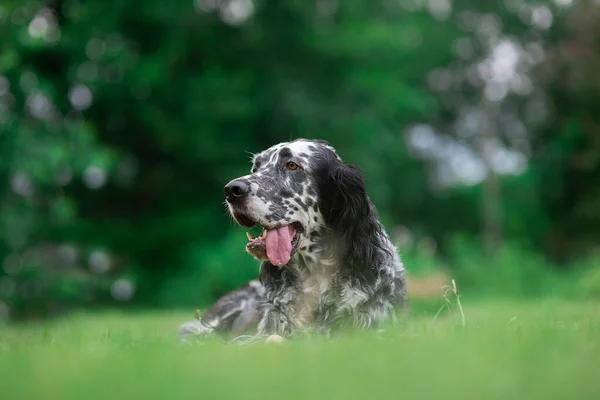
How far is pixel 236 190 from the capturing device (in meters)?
4.89

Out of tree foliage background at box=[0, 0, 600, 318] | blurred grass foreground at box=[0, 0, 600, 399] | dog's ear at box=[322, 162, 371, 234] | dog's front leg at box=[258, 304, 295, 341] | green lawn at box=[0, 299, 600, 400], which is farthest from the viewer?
tree foliage background at box=[0, 0, 600, 318]

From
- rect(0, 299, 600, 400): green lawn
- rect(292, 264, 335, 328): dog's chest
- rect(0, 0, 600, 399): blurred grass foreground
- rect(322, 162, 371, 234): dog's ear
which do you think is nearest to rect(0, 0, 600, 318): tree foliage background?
rect(0, 0, 600, 399): blurred grass foreground

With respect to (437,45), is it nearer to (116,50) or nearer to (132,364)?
(116,50)

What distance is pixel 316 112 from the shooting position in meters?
16.9

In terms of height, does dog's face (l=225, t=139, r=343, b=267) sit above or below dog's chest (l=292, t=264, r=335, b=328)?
above

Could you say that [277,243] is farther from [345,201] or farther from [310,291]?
[345,201]

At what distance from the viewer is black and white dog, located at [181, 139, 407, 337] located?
490 centimetres

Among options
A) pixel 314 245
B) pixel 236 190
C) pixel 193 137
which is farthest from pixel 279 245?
pixel 193 137

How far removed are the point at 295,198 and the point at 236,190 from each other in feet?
1.63

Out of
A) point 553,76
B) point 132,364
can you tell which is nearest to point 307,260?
point 132,364

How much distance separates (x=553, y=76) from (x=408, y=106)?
255 inches

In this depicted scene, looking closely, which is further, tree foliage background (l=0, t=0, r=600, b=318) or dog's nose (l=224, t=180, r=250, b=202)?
tree foliage background (l=0, t=0, r=600, b=318)

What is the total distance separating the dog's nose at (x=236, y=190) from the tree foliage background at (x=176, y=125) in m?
9.69

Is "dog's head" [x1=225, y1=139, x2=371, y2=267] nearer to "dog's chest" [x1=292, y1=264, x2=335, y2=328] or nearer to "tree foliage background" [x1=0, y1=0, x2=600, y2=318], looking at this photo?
"dog's chest" [x1=292, y1=264, x2=335, y2=328]
